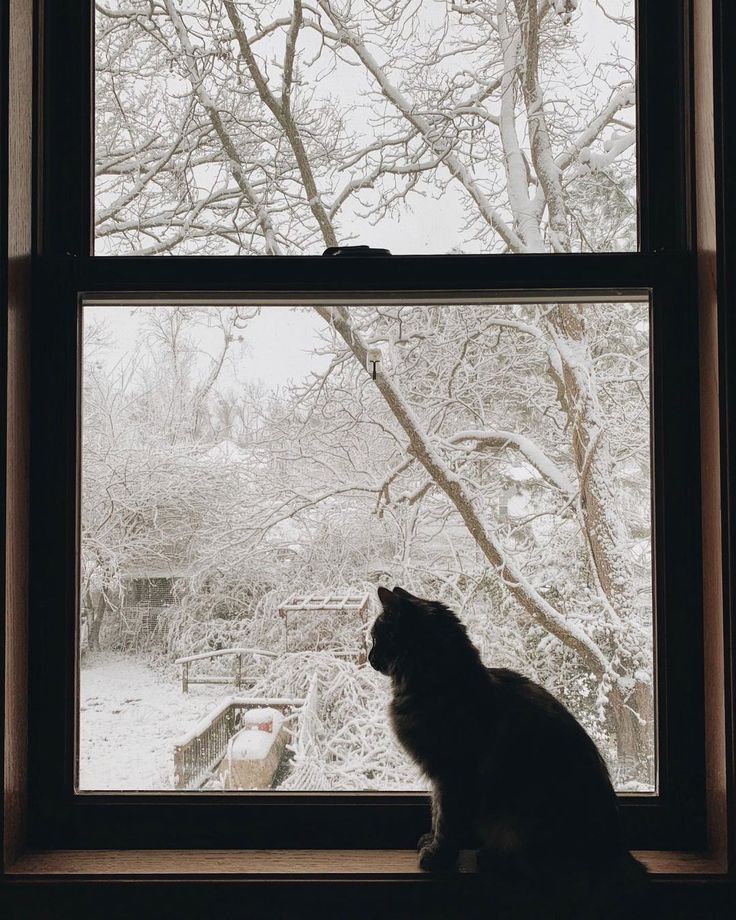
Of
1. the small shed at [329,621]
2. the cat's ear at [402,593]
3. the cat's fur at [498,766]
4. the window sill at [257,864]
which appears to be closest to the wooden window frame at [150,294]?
the window sill at [257,864]

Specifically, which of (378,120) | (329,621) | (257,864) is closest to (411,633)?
Result: (329,621)

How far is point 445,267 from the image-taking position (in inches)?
43.3

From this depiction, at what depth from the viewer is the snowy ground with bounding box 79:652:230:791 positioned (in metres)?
1.12

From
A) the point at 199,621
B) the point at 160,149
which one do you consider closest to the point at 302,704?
the point at 199,621

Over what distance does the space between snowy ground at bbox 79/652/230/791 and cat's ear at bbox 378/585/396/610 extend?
13.0 inches

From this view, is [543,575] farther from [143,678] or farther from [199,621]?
[143,678]

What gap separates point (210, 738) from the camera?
3.67 ft

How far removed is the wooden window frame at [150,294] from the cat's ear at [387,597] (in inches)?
13.9

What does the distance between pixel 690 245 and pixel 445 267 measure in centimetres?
41

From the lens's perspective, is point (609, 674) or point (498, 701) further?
point (609, 674)

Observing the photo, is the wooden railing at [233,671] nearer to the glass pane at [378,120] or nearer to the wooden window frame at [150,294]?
the wooden window frame at [150,294]

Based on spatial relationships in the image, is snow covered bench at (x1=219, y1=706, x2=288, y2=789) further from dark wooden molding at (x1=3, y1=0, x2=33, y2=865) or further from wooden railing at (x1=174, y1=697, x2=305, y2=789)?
dark wooden molding at (x1=3, y1=0, x2=33, y2=865)

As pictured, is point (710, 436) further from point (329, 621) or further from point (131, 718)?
point (131, 718)

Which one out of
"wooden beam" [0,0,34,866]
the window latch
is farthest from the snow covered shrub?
the window latch
